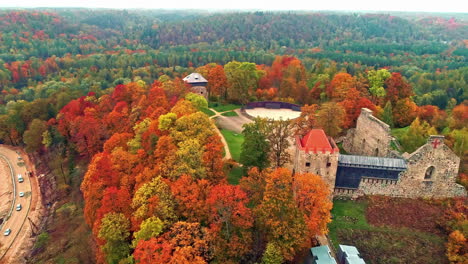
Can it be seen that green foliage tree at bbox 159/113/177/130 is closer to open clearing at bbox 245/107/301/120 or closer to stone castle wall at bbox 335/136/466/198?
stone castle wall at bbox 335/136/466/198

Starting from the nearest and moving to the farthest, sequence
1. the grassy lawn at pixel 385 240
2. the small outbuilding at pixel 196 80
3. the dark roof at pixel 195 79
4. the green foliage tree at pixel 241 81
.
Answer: the grassy lawn at pixel 385 240 < the green foliage tree at pixel 241 81 < the small outbuilding at pixel 196 80 < the dark roof at pixel 195 79

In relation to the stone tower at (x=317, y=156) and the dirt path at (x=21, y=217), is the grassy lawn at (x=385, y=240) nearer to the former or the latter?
the stone tower at (x=317, y=156)

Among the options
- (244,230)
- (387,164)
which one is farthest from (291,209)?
(387,164)

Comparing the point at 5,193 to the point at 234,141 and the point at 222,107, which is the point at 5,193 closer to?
the point at 234,141

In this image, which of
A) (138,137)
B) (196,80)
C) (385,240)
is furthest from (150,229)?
(196,80)

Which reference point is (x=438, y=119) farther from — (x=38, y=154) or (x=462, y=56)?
(x=462, y=56)

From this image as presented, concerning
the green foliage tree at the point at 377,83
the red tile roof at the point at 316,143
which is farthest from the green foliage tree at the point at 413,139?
the red tile roof at the point at 316,143

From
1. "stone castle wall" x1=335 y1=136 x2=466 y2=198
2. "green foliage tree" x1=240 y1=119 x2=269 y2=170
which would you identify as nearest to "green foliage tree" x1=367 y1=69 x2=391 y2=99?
"stone castle wall" x1=335 y1=136 x2=466 y2=198
